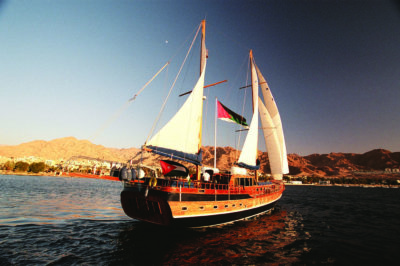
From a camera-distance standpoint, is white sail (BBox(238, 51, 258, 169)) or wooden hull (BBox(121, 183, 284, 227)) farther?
white sail (BBox(238, 51, 258, 169))

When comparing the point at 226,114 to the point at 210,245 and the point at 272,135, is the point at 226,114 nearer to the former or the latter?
the point at 272,135

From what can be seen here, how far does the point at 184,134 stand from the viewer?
662 inches

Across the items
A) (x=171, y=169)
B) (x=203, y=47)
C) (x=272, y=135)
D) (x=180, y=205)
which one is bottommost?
(x=180, y=205)

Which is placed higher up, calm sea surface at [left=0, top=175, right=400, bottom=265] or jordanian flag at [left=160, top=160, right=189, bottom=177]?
jordanian flag at [left=160, top=160, right=189, bottom=177]

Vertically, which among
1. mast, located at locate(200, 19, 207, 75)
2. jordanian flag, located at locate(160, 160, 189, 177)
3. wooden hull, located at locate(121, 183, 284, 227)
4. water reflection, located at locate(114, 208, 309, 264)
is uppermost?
mast, located at locate(200, 19, 207, 75)

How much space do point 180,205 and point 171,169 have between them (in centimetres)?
264

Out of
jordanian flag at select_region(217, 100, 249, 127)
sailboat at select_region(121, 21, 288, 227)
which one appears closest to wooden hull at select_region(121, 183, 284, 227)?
sailboat at select_region(121, 21, 288, 227)

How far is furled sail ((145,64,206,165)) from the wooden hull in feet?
10.6

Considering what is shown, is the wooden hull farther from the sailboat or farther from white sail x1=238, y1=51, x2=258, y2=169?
white sail x1=238, y1=51, x2=258, y2=169

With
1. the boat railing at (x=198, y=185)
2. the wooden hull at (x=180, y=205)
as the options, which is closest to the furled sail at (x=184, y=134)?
the boat railing at (x=198, y=185)

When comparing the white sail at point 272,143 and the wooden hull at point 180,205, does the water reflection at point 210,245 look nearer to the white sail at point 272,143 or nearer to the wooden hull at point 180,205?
the wooden hull at point 180,205

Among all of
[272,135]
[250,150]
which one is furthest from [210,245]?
[272,135]

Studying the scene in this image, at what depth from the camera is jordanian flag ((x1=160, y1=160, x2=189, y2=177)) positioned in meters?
13.2

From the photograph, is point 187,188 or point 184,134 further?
point 184,134
